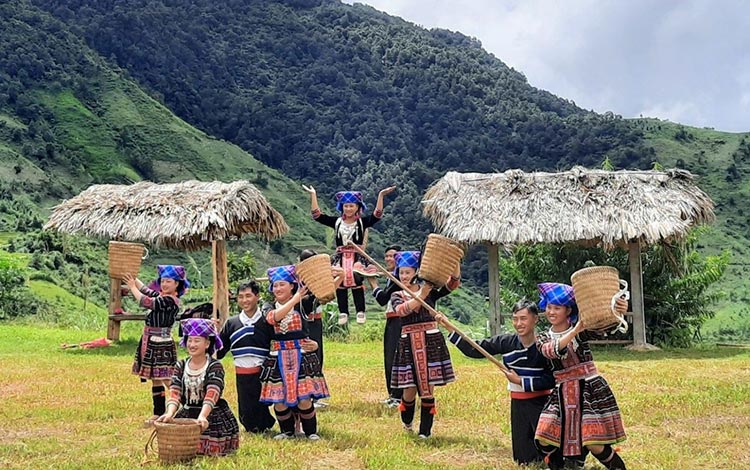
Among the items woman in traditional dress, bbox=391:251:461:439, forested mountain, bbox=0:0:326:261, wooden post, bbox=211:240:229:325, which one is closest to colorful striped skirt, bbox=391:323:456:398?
woman in traditional dress, bbox=391:251:461:439

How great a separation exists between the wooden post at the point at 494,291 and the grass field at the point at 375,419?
146 centimetres

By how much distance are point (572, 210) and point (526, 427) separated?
8941 mm

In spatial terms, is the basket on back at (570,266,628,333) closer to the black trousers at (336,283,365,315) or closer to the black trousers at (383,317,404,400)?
the black trousers at (383,317,404,400)

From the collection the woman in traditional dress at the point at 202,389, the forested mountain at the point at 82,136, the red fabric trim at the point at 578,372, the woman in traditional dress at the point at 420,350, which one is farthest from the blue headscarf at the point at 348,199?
the forested mountain at the point at 82,136

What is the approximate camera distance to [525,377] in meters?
5.53

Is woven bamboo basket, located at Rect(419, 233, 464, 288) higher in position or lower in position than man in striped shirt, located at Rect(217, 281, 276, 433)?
higher

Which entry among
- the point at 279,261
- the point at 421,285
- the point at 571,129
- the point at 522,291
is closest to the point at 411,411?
the point at 421,285

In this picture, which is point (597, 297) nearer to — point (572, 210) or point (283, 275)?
point (283, 275)

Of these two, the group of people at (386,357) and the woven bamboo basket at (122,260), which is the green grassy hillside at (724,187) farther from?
the woven bamboo basket at (122,260)

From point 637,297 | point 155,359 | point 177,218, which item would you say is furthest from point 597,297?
point 177,218

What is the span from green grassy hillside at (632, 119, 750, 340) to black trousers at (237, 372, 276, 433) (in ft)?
59.7

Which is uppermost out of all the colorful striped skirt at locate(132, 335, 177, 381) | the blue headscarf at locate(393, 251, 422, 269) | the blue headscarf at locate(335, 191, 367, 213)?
the blue headscarf at locate(335, 191, 367, 213)

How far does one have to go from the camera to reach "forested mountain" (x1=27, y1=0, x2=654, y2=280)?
52.8m

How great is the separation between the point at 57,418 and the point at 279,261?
1161 inches
